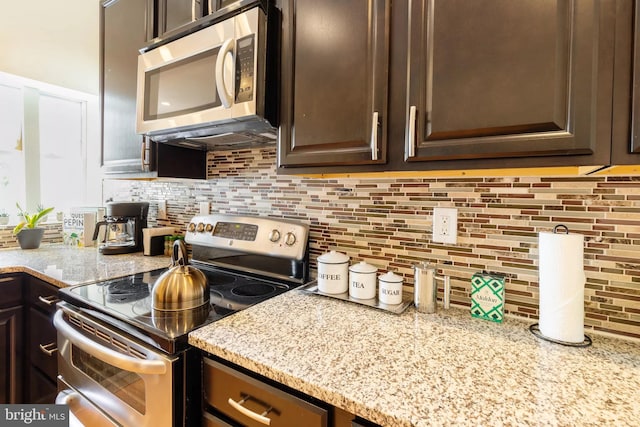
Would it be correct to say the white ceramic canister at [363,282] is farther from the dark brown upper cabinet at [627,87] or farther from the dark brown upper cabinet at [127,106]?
the dark brown upper cabinet at [127,106]

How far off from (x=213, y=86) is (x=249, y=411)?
107cm

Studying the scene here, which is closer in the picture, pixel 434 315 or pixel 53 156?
pixel 434 315

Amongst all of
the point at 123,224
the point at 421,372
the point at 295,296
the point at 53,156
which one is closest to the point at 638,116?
the point at 421,372

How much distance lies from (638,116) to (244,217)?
1.33 meters

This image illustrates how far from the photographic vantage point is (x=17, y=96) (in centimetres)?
213

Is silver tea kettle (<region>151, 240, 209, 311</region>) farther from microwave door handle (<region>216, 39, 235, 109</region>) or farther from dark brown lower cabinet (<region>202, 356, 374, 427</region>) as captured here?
microwave door handle (<region>216, 39, 235, 109</region>)

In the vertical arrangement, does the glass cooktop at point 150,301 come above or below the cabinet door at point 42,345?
above

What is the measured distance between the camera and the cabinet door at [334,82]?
0.86m

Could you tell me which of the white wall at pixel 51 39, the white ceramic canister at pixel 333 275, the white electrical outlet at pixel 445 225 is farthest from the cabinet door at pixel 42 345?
the white electrical outlet at pixel 445 225

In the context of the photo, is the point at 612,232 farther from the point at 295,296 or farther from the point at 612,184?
the point at 295,296

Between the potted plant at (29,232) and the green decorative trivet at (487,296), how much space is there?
2586 mm

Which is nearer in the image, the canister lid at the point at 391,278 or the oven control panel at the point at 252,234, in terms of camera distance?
the canister lid at the point at 391,278

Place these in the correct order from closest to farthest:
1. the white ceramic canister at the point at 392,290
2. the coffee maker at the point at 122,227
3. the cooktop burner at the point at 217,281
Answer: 1. the cooktop burner at the point at 217,281
2. the white ceramic canister at the point at 392,290
3. the coffee maker at the point at 122,227

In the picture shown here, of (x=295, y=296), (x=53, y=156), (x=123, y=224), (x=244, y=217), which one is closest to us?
(x=295, y=296)
